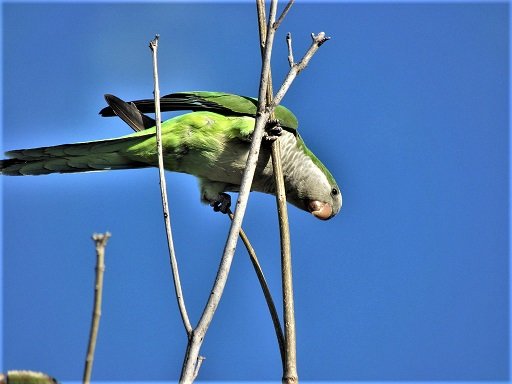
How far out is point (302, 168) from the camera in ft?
20.0

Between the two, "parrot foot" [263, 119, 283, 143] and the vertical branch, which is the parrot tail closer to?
"parrot foot" [263, 119, 283, 143]

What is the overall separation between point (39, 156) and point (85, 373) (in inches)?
164

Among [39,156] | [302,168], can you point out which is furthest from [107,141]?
[302,168]

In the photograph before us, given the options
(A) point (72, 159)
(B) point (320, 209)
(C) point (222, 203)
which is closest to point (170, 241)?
(A) point (72, 159)

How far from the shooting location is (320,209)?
21.0ft

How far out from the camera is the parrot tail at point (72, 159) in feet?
17.5

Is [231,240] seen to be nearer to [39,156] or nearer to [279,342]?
[279,342]

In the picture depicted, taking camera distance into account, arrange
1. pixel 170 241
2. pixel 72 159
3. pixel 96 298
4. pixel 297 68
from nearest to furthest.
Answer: pixel 96 298 < pixel 170 241 < pixel 297 68 < pixel 72 159

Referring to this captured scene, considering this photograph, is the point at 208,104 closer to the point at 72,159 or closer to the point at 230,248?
the point at 72,159

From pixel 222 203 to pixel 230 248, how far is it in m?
3.50

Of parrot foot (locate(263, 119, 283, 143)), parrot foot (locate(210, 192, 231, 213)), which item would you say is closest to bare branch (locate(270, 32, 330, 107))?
parrot foot (locate(263, 119, 283, 143))

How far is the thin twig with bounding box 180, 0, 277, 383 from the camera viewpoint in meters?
2.46

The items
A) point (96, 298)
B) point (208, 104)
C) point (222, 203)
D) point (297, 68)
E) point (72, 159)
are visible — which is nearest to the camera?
point (96, 298)

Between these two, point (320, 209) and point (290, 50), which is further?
point (320, 209)
